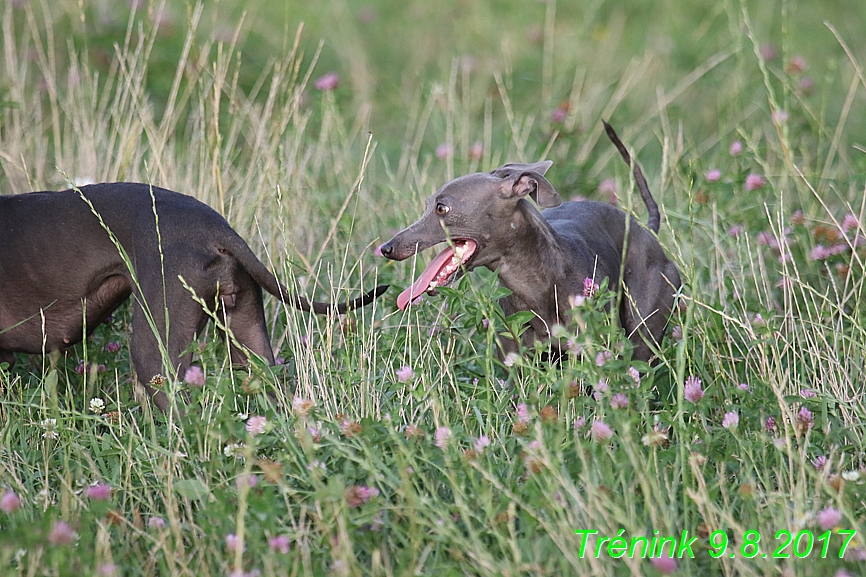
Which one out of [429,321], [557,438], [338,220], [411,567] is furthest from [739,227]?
[411,567]

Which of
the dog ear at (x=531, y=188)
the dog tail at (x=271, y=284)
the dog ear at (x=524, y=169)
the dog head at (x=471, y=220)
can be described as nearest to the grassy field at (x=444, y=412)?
the dog tail at (x=271, y=284)

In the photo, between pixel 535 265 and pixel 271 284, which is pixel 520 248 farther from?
pixel 271 284

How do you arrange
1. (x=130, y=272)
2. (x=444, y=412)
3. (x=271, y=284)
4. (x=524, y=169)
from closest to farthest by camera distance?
(x=444, y=412) → (x=130, y=272) → (x=271, y=284) → (x=524, y=169)

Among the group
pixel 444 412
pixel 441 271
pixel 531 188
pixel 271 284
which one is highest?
pixel 531 188

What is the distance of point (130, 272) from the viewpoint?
3471mm

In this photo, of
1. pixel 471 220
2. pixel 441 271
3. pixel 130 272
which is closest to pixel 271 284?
A: pixel 130 272

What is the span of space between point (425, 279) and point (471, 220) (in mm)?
277

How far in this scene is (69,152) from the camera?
522 cm

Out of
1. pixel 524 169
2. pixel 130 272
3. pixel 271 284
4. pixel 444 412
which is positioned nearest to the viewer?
pixel 444 412

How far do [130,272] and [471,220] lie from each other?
1202 mm

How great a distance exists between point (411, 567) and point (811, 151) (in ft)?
17.2

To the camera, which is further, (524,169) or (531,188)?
(524,169)

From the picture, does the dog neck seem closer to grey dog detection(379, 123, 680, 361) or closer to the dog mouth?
grey dog detection(379, 123, 680, 361)

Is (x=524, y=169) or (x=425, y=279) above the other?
(x=524, y=169)
